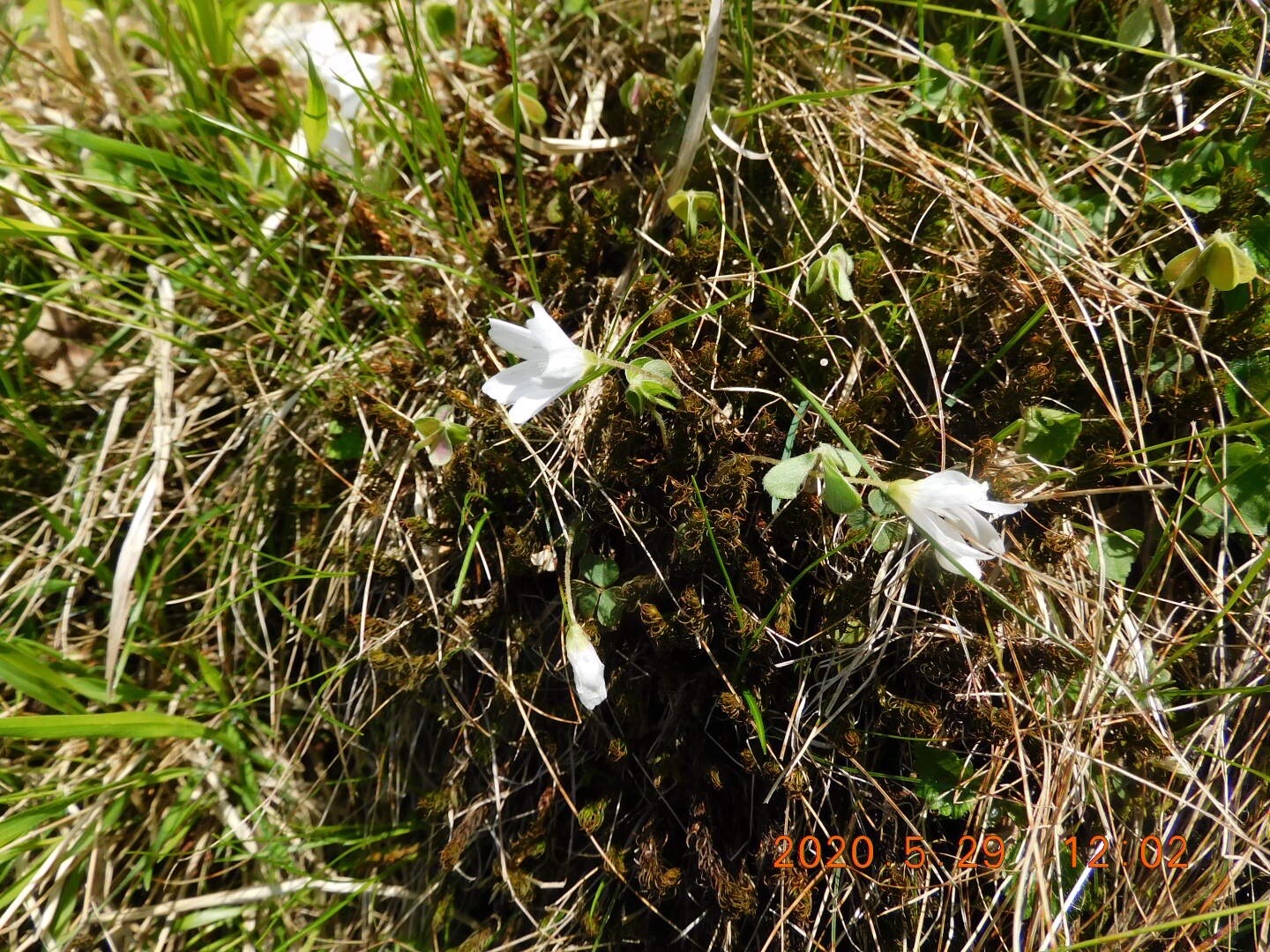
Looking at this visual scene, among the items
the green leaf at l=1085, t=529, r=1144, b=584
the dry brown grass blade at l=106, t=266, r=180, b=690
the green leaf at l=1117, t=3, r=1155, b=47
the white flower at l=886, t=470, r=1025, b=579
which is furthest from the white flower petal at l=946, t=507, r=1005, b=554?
the dry brown grass blade at l=106, t=266, r=180, b=690

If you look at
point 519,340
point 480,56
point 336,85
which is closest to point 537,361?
point 519,340

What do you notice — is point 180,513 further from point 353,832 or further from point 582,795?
A: point 582,795

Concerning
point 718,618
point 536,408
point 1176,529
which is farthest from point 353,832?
point 1176,529

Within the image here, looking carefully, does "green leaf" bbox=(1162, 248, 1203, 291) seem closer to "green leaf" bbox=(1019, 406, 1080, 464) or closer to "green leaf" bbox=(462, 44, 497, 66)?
"green leaf" bbox=(1019, 406, 1080, 464)

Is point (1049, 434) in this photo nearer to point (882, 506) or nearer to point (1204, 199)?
point (882, 506)

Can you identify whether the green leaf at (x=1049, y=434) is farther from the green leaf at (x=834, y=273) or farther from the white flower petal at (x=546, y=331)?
the white flower petal at (x=546, y=331)

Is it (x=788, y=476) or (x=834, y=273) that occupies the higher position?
(x=834, y=273)
